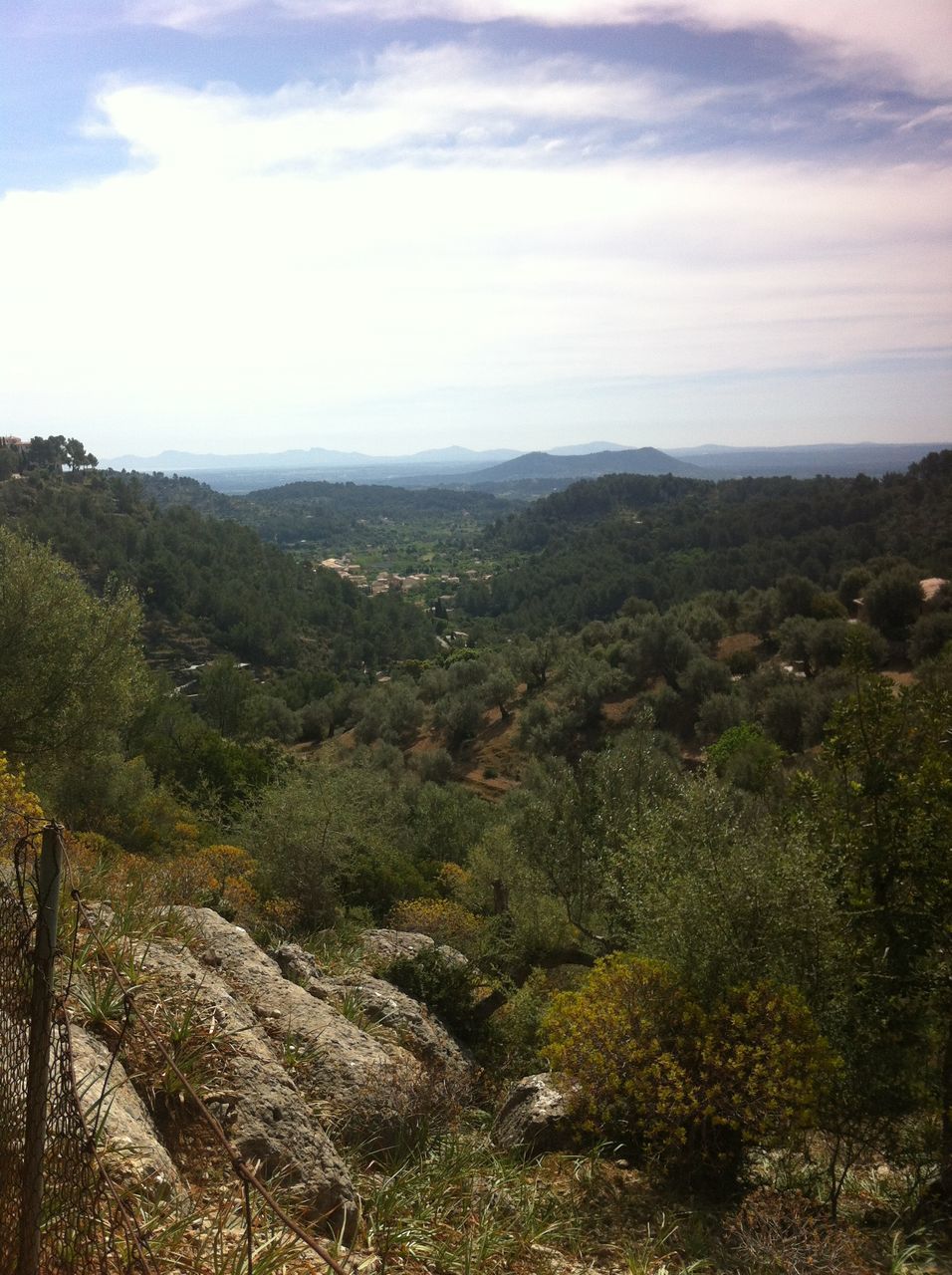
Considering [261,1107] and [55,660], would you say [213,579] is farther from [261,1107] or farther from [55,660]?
[261,1107]

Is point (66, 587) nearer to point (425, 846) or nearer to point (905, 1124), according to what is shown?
point (425, 846)

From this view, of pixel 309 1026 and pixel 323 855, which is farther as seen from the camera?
pixel 323 855

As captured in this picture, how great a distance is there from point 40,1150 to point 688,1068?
5.95m

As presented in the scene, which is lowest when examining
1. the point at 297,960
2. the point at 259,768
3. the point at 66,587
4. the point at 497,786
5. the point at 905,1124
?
the point at 497,786

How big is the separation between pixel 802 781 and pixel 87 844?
34.7 ft

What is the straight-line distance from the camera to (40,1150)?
305cm

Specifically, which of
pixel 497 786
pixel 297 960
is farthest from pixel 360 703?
pixel 297 960

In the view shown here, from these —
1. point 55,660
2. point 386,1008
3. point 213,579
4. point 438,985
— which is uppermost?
point 213,579

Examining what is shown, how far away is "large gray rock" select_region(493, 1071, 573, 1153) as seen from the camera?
7508 mm

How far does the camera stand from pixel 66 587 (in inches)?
720

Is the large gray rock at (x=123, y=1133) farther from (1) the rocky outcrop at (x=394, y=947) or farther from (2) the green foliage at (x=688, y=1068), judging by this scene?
(1) the rocky outcrop at (x=394, y=947)

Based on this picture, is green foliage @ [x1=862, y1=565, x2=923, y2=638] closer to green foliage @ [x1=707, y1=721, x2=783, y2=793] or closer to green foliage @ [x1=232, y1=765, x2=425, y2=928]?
green foliage @ [x1=707, y1=721, x2=783, y2=793]

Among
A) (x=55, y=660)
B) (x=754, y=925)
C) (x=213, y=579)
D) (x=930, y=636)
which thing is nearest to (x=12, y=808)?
(x=754, y=925)

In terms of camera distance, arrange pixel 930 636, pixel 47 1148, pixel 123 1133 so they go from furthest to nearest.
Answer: pixel 930 636 < pixel 123 1133 < pixel 47 1148
